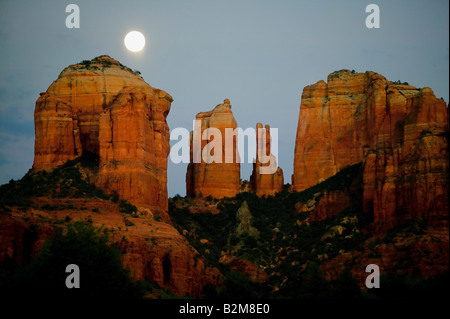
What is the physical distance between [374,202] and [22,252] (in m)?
38.8

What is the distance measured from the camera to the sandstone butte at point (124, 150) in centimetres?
10794

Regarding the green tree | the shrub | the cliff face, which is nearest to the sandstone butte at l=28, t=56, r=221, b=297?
the cliff face

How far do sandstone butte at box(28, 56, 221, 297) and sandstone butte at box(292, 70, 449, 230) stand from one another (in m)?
20.2

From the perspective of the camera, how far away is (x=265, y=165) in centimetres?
14725

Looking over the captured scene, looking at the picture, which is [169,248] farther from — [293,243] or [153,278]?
[293,243]

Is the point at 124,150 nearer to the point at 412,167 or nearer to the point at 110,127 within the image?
the point at 110,127

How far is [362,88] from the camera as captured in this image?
146m

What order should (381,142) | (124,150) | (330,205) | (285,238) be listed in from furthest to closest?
1. (285,238)
2. (330,205)
3. (381,142)
4. (124,150)

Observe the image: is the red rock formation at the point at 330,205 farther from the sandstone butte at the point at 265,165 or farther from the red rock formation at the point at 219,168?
the red rock formation at the point at 219,168

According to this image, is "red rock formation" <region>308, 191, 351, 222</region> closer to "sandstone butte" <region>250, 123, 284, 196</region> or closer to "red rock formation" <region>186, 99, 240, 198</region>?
"sandstone butte" <region>250, 123, 284, 196</region>

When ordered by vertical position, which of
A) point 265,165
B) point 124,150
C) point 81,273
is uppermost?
point 265,165

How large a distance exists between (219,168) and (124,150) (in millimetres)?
32004

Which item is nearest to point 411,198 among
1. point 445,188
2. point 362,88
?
point 445,188

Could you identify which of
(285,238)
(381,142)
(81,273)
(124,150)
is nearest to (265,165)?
(285,238)
